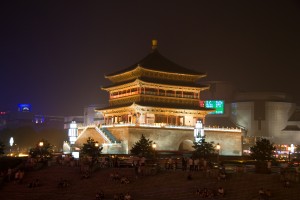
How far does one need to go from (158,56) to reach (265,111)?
127ft

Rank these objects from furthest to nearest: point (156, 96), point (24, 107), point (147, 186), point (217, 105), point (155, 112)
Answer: point (24, 107), point (217, 105), point (156, 96), point (155, 112), point (147, 186)

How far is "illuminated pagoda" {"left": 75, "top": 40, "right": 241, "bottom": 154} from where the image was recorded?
65562 millimetres

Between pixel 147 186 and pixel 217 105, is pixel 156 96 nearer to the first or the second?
pixel 147 186

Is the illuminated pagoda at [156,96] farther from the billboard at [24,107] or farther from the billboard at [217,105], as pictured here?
the billboard at [24,107]

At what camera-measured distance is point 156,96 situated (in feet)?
233

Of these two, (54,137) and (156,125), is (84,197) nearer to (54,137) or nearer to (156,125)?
(156,125)

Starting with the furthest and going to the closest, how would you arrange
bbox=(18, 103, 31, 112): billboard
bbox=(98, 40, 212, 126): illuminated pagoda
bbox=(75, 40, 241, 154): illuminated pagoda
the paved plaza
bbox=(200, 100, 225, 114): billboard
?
bbox=(18, 103, 31, 112): billboard
bbox=(200, 100, 225, 114): billboard
bbox=(98, 40, 212, 126): illuminated pagoda
bbox=(75, 40, 241, 154): illuminated pagoda
the paved plaza

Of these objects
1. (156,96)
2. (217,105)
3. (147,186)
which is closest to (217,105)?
(217,105)

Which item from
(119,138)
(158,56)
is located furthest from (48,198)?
(158,56)

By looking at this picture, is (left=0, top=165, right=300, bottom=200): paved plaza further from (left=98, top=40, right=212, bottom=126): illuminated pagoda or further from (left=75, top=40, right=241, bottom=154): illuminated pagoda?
(left=98, top=40, right=212, bottom=126): illuminated pagoda

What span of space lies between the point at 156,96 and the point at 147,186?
36557mm

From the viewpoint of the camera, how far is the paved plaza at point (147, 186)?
3164cm

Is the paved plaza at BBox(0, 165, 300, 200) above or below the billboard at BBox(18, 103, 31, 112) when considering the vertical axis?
below

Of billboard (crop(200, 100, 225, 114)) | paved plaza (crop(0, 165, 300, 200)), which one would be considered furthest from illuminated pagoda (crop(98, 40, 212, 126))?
billboard (crop(200, 100, 225, 114))
